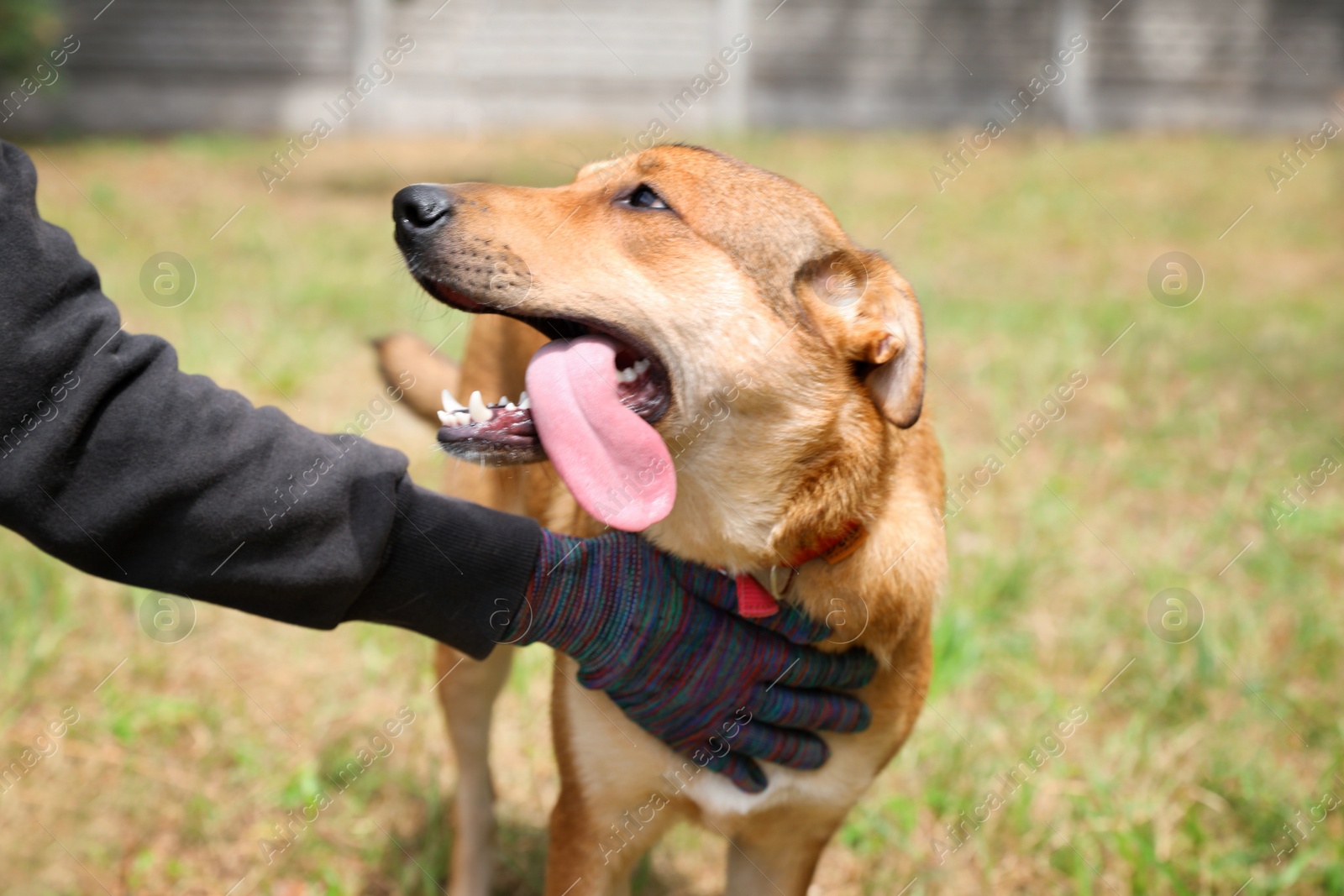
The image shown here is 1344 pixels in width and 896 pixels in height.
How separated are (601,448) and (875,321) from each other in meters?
0.65

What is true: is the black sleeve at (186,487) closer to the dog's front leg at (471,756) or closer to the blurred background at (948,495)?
the blurred background at (948,495)

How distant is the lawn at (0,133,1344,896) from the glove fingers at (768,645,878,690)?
3.02 feet

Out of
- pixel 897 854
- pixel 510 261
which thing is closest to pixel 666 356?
pixel 510 261

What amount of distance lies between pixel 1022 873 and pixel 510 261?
2.01m

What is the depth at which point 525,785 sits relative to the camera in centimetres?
321

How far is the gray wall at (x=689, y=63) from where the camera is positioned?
43.3 ft

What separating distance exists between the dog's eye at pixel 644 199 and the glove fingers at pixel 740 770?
3.71 ft

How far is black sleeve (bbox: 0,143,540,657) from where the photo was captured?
5.36ft

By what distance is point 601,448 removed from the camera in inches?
74.9

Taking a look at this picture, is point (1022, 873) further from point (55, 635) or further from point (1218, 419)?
point (1218, 419)

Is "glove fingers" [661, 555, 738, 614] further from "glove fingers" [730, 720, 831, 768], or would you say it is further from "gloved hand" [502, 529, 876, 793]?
"glove fingers" [730, 720, 831, 768]

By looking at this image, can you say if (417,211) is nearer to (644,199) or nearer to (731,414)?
(644,199)

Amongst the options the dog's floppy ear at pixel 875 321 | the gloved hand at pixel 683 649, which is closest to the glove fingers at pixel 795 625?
the gloved hand at pixel 683 649

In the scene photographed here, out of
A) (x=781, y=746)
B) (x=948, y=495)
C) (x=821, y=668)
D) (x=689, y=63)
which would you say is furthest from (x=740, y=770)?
(x=689, y=63)
